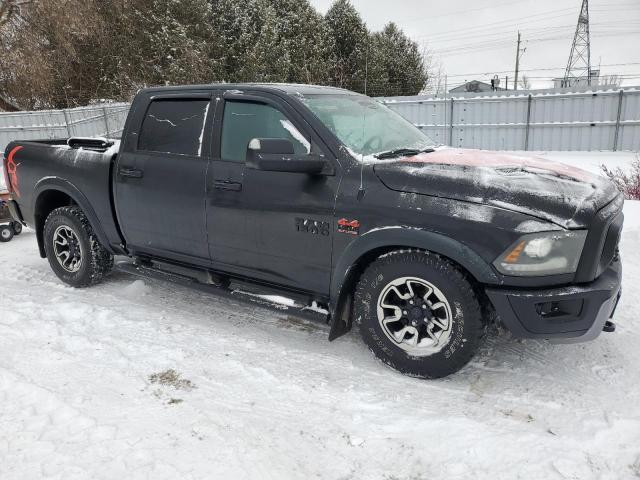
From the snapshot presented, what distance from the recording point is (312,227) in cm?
337

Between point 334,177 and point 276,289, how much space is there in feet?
3.17

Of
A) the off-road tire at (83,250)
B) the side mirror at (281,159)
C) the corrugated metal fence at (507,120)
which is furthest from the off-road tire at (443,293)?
the corrugated metal fence at (507,120)

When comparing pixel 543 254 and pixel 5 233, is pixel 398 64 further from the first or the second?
pixel 543 254

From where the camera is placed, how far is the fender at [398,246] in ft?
9.32

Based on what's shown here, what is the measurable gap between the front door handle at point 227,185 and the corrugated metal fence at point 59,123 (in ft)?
49.5

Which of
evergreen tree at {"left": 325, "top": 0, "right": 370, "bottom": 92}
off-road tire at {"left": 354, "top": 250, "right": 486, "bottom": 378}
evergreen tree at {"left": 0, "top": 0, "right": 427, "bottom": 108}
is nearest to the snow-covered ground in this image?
off-road tire at {"left": 354, "top": 250, "right": 486, "bottom": 378}

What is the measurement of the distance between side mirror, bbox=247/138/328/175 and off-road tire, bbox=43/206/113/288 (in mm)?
2359

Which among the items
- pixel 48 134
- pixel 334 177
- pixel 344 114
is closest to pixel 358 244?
pixel 334 177

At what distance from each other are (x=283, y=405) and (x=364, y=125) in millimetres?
2039

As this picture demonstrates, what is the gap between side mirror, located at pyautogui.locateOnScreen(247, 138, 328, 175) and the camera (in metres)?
3.17

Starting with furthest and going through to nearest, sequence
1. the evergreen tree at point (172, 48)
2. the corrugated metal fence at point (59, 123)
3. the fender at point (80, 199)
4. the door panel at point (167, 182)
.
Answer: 1. the evergreen tree at point (172, 48)
2. the corrugated metal fence at point (59, 123)
3. the fender at point (80, 199)
4. the door panel at point (167, 182)

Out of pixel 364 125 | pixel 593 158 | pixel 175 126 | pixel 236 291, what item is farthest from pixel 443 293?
pixel 593 158

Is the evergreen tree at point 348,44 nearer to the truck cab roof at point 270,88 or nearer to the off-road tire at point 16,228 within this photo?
the off-road tire at point 16,228

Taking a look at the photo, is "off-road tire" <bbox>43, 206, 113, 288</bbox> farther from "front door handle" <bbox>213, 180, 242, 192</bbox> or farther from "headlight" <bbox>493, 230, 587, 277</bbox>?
"headlight" <bbox>493, 230, 587, 277</bbox>
